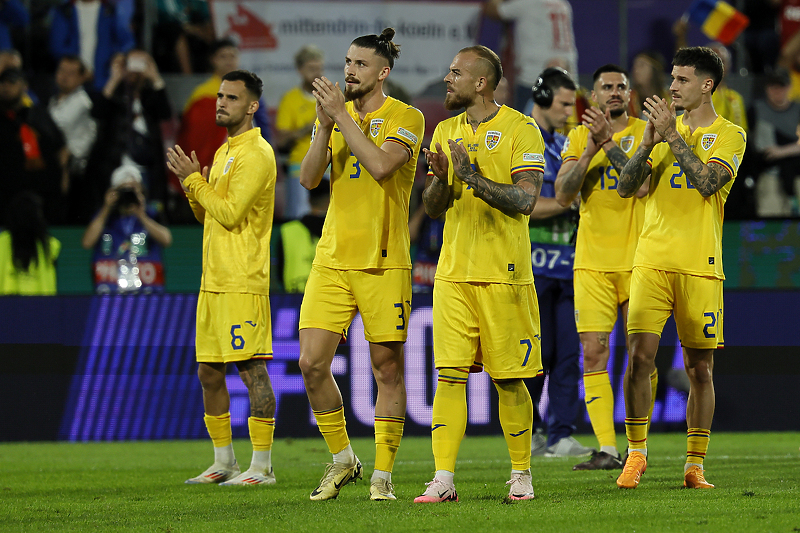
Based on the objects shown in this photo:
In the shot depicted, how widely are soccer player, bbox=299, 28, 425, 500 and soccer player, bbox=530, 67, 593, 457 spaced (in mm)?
2556

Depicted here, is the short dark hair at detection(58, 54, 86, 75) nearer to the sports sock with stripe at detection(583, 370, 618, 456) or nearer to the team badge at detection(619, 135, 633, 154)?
the team badge at detection(619, 135, 633, 154)

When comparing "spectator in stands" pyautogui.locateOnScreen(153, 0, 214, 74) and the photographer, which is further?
"spectator in stands" pyautogui.locateOnScreen(153, 0, 214, 74)

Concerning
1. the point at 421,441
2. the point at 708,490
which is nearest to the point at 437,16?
the point at 421,441

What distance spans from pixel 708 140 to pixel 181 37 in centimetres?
794

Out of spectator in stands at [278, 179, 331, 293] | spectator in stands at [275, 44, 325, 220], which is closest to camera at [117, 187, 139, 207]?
spectator in stands at [278, 179, 331, 293]

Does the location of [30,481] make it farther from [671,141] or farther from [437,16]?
[437,16]

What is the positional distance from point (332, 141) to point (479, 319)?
4.20ft

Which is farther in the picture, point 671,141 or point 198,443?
point 198,443

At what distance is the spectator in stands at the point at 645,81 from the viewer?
33.3ft

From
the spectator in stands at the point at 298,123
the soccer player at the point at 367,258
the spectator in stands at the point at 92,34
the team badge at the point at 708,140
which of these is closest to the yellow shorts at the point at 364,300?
the soccer player at the point at 367,258

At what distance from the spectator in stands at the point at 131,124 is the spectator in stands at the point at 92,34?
1.69 ft

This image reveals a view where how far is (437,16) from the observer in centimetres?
1222

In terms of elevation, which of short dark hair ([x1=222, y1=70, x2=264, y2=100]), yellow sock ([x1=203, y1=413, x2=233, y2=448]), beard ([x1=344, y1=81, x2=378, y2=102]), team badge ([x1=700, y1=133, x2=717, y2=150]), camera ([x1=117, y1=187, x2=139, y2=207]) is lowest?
yellow sock ([x1=203, y1=413, x2=233, y2=448])

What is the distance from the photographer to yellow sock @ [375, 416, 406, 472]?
546 cm
